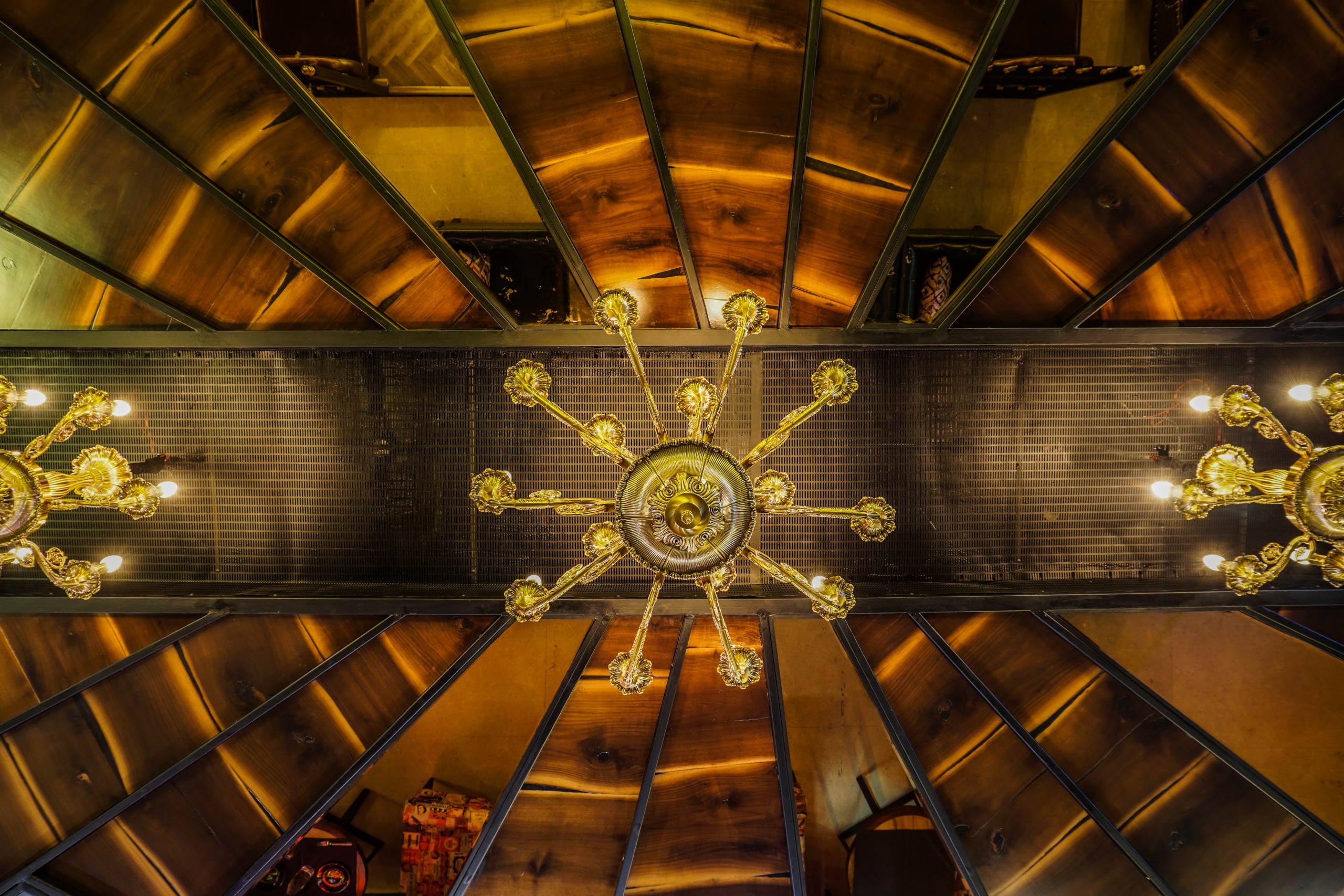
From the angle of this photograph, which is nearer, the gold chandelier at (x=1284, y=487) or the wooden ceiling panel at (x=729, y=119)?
the gold chandelier at (x=1284, y=487)

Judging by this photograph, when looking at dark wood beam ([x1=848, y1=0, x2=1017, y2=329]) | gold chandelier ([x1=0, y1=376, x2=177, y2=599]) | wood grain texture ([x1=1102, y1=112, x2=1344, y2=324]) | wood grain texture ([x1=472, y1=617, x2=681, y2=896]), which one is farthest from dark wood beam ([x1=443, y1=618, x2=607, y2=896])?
wood grain texture ([x1=1102, y1=112, x2=1344, y2=324])

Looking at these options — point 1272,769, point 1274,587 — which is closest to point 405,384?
point 1274,587

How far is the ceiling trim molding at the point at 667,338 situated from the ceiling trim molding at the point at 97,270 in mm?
271

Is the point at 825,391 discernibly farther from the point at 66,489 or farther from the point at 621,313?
the point at 66,489

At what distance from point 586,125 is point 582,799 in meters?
5.60

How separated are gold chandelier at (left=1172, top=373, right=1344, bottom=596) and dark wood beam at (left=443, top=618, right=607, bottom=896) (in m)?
4.77

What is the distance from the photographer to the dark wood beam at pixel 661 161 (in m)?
4.61

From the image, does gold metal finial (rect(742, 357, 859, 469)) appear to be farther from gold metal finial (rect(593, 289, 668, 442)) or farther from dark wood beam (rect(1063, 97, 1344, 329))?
dark wood beam (rect(1063, 97, 1344, 329))

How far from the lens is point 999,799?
222 inches

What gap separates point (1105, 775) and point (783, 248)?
5288 mm

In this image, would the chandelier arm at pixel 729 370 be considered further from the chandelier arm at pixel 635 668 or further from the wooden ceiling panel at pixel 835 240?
the wooden ceiling panel at pixel 835 240

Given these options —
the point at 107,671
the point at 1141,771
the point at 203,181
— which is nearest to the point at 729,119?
the point at 203,181

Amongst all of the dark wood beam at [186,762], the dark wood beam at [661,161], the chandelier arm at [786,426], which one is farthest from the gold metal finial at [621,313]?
the dark wood beam at [186,762]

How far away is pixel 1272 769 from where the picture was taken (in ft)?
24.9
